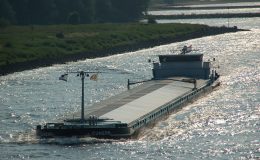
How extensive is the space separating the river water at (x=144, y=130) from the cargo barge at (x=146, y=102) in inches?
28.0

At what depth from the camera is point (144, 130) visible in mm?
75438

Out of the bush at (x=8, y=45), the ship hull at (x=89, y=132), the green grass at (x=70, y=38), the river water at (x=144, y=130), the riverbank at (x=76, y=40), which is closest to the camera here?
the river water at (x=144, y=130)

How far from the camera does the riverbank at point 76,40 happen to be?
139m

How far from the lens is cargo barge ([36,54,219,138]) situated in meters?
70.7

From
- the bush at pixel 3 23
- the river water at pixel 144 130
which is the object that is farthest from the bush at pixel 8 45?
the bush at pixel 3 23

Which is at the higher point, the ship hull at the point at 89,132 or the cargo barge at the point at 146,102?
the cargo barge at the point at 146,102

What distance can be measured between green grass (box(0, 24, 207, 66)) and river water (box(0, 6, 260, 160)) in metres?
9.73

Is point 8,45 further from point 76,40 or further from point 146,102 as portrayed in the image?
point 146,102

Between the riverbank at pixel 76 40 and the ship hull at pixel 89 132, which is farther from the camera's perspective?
the riverbank at pixel 76 40

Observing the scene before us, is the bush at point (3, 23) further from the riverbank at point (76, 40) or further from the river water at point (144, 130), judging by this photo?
the river water at point (144, 130)

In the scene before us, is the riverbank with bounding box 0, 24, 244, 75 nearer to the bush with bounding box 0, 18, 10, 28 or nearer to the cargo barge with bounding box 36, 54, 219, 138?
the bush with bounding box 0, 18, 10, 28

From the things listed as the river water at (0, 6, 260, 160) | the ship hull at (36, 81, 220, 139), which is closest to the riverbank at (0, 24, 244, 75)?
the river water at (0, 6, 260, 160)

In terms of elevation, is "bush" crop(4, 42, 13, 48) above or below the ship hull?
above

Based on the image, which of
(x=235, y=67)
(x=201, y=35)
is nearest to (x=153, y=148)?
(x=235, y=67)
